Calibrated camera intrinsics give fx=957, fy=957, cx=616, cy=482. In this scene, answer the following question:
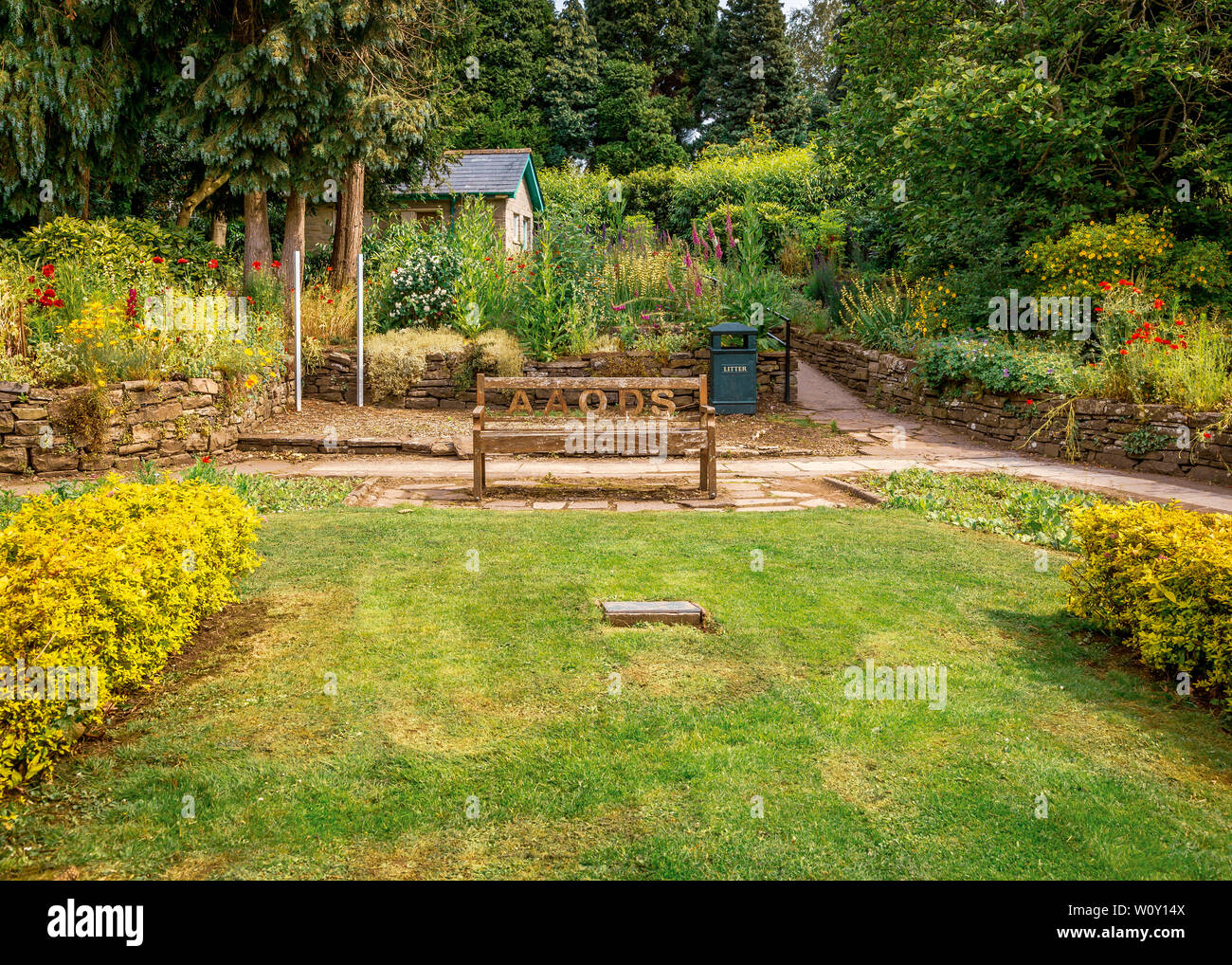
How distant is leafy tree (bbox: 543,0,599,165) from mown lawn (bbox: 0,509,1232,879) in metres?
37.3

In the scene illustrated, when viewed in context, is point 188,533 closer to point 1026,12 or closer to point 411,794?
point 411,794

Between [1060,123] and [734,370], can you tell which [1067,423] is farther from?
[734,370]

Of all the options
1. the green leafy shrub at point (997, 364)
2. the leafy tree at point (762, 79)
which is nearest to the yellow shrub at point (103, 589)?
the green leafy shrub at point (997, 364)

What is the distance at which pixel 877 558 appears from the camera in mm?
6184

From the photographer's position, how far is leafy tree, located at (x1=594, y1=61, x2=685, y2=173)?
3869cm

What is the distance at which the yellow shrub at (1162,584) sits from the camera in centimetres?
409

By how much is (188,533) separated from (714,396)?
Answer: 9575 millimetres

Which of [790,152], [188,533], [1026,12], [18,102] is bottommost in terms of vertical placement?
[188,533]

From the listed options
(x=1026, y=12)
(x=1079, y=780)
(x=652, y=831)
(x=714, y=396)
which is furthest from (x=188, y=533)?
(x=1026, y=12)

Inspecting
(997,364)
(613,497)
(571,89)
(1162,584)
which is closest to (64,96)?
(613,497)

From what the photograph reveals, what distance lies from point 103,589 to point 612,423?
5.44 metres

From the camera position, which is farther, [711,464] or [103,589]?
[711,464]

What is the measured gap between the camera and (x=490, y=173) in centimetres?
3000

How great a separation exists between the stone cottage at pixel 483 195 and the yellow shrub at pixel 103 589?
22637mm
